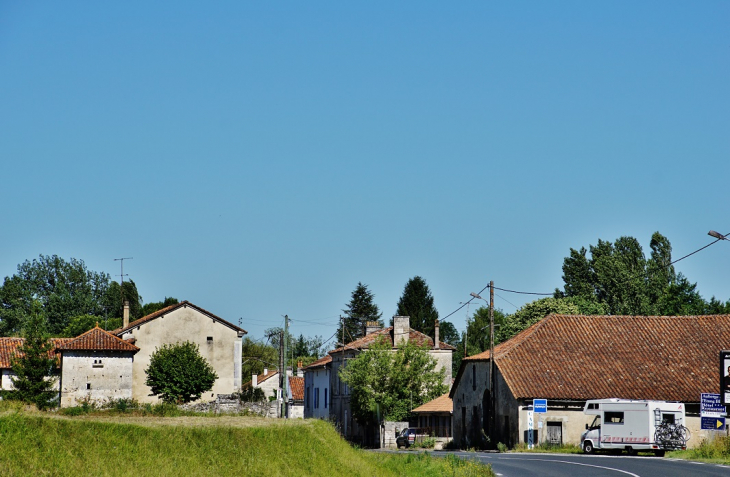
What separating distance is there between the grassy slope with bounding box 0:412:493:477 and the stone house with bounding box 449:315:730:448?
3009cm

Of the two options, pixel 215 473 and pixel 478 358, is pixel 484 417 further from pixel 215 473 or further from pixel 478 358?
pixel 215 473

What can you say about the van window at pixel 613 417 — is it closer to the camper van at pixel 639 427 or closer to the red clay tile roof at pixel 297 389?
the camper van at pixel 639 427

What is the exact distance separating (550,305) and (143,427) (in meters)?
73.3

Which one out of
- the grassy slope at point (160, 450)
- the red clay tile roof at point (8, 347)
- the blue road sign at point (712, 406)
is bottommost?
the blue road sign at point (712, 406)

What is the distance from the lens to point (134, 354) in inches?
2596

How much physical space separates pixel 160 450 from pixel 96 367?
51878 mm

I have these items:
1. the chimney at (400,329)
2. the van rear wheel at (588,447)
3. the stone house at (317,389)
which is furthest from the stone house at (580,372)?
the stone house at (317,389)

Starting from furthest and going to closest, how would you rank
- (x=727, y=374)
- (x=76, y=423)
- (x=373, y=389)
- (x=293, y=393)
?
(x=293, y=393)
(x=373, y=389)
(x=727, y=374)
(x=76, y=423)

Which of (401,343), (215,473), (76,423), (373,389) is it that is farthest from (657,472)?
(401,343)

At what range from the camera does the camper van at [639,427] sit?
39656 mm

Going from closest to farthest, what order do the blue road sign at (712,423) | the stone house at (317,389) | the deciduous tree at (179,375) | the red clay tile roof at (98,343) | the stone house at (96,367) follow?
the blue road sign at (712,423) < the stone house at (96,367) < the red clay tile roof at (98,343) < the deciduous tree at (179,375) < the stone house at (317,389)

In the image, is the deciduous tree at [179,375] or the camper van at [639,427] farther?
the deciduous tree at [179,375]

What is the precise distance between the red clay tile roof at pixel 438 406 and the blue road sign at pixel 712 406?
27.8m

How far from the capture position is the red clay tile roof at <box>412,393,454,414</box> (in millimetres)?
61062
